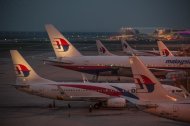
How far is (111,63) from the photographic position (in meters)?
56.0

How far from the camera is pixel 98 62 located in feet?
184

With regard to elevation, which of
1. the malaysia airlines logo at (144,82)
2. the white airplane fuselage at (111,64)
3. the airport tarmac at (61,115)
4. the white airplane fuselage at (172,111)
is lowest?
the airport tarmac at (61,115)

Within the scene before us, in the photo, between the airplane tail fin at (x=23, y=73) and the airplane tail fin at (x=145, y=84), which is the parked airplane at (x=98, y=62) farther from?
the airplane tail fin at (x=145, y=84)

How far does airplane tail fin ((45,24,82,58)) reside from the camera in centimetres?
5550

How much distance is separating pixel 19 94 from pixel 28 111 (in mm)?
9437

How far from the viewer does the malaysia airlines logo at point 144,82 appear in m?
25.2

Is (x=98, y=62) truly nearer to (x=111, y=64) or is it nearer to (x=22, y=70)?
(x=111, y=64)

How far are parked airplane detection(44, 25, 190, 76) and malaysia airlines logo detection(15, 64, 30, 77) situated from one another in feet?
57.7

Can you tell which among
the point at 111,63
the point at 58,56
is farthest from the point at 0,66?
the point at 111,63

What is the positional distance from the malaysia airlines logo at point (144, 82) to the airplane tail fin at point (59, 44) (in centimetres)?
3146

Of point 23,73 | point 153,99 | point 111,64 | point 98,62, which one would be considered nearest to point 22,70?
point 23,73

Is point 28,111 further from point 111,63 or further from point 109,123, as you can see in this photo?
point 111,63

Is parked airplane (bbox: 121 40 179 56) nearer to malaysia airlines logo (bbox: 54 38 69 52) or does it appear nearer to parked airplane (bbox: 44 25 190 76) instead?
parked airplane (bbox: 44 25 190 76)

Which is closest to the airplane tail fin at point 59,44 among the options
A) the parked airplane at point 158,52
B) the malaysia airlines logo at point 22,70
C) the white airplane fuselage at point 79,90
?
the malaysia airlines logo at point 22,70
